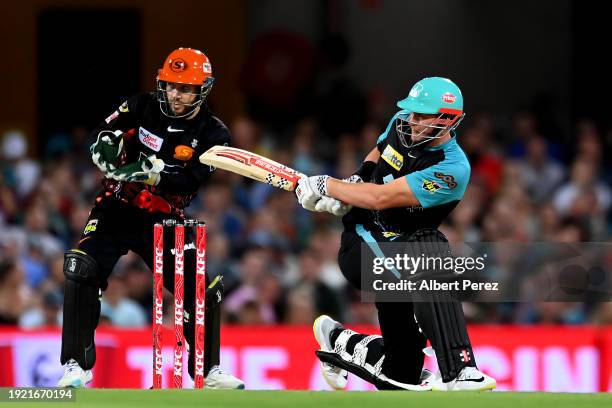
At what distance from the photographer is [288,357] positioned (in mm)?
10562

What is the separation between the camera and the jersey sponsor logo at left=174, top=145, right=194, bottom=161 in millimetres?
8133

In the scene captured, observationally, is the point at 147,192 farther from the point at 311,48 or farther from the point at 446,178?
the point at 311,48

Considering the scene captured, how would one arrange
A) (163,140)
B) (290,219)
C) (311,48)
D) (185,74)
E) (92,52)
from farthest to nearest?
(311,48) → (92,52) → (290,219) → (163,140) → (185,74)

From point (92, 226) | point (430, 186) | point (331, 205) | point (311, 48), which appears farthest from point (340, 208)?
point (311, 48)

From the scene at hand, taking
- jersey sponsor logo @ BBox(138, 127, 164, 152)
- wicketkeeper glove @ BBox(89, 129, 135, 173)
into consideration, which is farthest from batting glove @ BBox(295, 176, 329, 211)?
wicketkeeper glove @ BBox(89, 129, 135, 173)

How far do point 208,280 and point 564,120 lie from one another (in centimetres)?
855

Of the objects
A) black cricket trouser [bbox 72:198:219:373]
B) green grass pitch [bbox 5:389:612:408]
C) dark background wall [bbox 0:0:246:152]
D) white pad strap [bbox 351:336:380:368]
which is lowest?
green grass pitch [bbox 5:389:612:408]

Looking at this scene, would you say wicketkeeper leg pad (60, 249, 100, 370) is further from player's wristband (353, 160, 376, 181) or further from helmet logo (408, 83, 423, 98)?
helmet logo (408, 83, 423, 98)

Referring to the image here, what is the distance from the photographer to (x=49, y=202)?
496 inches

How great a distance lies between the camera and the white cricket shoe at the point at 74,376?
309 inches

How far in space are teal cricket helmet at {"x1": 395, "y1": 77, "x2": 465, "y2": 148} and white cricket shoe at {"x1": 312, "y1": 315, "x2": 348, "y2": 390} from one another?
4.25ft

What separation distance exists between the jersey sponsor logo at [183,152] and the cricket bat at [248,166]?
0.20 meters

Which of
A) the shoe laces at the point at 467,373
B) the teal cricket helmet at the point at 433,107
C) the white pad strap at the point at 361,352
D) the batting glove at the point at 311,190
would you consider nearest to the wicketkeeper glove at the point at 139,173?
the batting glove at the point at 311,190

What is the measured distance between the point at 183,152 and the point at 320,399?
1825 millimetres
